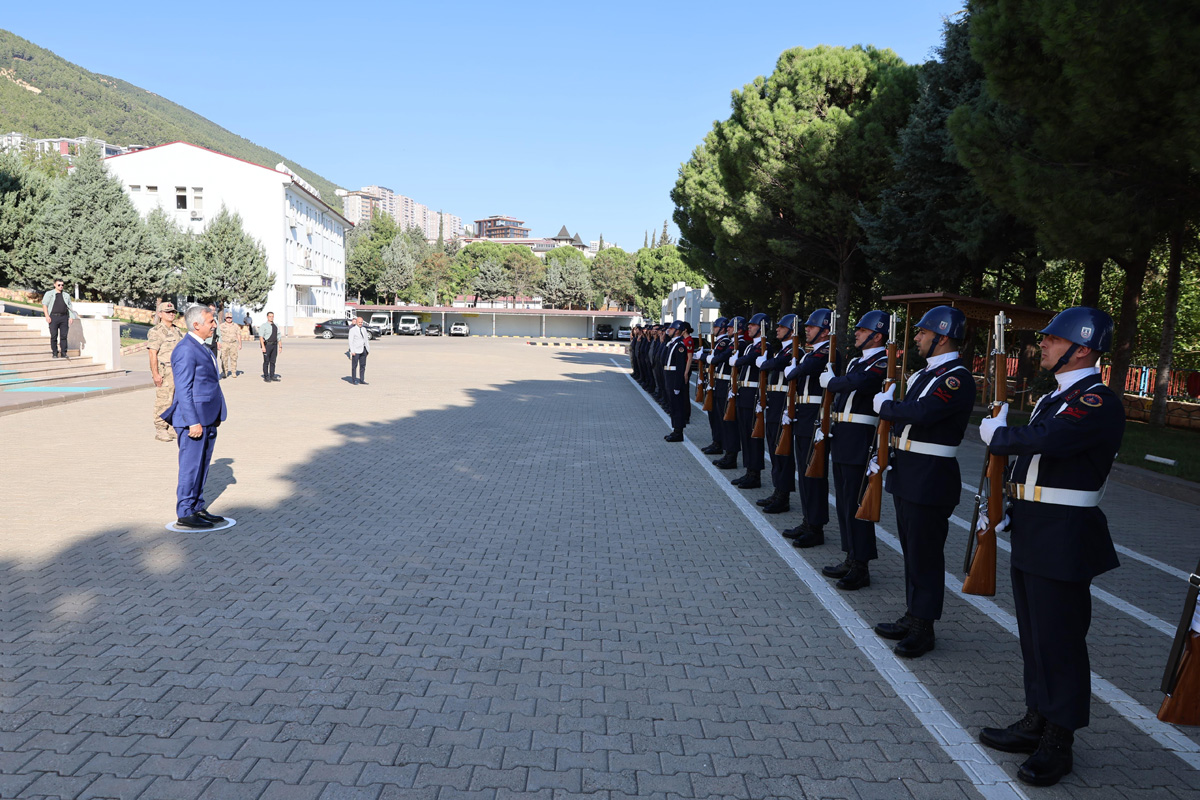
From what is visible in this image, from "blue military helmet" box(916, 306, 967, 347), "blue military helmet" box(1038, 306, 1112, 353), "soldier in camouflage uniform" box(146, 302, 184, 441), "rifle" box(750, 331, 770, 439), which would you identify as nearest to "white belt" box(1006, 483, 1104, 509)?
"blue military helmet" box(1038, 306, 1112, 353)

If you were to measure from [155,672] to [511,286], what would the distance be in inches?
4301

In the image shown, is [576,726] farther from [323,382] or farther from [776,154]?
[776,154]

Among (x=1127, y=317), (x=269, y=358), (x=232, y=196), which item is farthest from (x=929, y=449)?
(x=232, y=196)

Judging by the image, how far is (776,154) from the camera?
76.8ft

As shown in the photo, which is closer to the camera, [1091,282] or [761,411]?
[761,411]

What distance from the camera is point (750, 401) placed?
9.46m

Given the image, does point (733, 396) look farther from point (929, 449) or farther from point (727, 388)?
point (929, 449)

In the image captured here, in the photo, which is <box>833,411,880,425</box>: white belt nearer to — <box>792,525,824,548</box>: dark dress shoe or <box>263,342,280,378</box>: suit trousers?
<box>792,525,824,548</box>: dark dress shoe

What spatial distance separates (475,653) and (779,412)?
5.12 metres

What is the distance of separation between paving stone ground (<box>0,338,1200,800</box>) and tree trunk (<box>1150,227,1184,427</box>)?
7.54 metres

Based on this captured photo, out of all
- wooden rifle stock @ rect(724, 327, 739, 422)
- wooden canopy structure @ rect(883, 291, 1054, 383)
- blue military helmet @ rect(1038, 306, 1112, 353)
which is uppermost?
wooden canopy structure @ rect(883, 291, 1054, 383)

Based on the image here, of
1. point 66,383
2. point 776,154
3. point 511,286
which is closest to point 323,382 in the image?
point 66,383

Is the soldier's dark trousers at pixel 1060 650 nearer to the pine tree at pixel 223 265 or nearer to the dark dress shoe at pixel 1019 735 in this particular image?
the dark dress shoe at pixel 1019 735

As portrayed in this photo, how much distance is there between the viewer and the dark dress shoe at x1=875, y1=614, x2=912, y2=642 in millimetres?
4773
